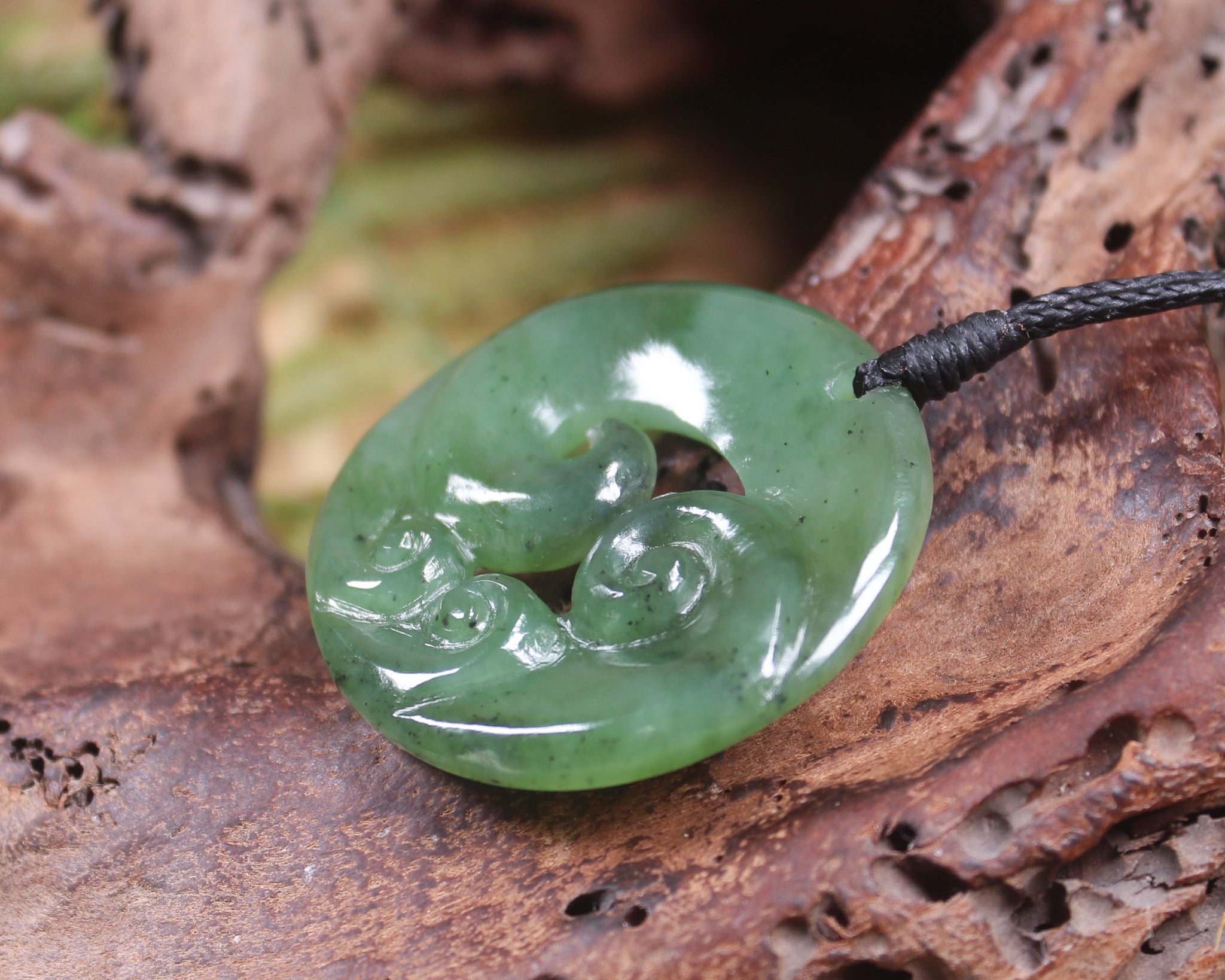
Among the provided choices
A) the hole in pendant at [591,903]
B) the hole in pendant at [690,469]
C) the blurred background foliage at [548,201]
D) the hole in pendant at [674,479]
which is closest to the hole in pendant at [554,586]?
the hole in pendant at [674,479]

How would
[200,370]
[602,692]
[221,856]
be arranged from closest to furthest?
[602,692], [221,856], [200,370]

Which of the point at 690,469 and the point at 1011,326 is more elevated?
the point at 1011,326

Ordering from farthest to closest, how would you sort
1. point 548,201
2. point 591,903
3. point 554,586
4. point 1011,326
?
point 548,201
point 554,586
point 1011,326
point 591,903

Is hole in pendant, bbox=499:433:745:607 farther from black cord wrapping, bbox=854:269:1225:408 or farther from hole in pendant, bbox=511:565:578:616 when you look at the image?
black cord wrapping, bbox=854:269:1225:408

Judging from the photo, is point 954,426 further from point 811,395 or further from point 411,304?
point 411,304

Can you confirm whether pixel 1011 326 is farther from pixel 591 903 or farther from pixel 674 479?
pixel 591 903

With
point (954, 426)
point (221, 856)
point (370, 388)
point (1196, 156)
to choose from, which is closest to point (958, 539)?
point (954, 426)

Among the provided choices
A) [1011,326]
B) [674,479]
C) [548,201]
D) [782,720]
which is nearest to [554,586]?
[674,479]
